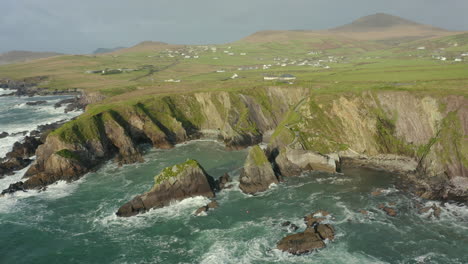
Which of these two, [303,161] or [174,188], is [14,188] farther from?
[303,161]

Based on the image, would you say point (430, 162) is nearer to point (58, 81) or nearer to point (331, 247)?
point (331, 247)

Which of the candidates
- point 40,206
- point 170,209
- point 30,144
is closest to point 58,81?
point 30,144

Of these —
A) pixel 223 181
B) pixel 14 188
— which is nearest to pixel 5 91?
pixel 14 188

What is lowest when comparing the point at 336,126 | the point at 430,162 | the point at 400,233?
the point at 400,233

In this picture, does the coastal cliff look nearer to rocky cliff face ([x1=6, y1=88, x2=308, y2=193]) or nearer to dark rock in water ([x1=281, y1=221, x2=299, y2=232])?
rocky cliff face ([x1=6, y1=88, x2=308, y2=193])

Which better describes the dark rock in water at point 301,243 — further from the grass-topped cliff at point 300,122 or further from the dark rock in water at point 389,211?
the grass-topped cliff at point 300,122

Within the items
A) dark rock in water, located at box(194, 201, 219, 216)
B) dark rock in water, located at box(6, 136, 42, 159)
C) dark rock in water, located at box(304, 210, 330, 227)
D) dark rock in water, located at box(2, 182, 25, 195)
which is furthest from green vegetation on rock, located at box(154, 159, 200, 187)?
dark rock in water, located at box(6, 136, 42, 159)
